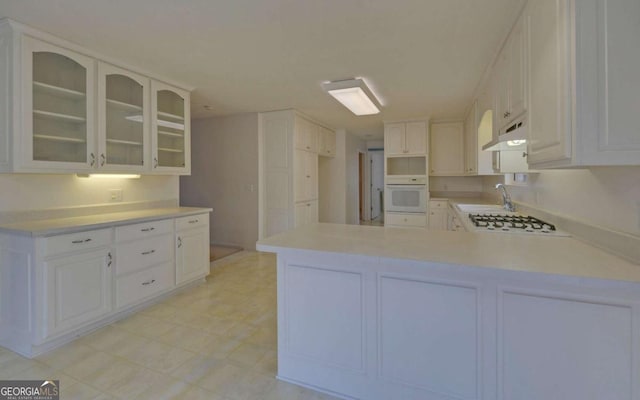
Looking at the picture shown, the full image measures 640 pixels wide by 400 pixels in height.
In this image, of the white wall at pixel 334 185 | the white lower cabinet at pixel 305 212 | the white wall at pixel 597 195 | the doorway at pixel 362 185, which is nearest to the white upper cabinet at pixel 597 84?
the white wall at pixel 597 195

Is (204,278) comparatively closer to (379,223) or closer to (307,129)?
(307,129)

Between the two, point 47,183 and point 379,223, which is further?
point 379,223

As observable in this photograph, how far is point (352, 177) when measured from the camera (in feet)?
23.7

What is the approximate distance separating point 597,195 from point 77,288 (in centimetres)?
348

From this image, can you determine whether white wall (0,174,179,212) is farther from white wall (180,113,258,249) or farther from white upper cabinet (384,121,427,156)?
white upper cabinet (384,121,427,156)

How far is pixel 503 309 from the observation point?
4.17ft

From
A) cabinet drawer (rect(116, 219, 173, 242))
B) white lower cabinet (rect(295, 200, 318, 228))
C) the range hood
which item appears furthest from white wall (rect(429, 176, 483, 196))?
cabinet drawer (rect(116, 219, 173, 242))

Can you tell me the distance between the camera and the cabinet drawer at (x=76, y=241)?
202 cm

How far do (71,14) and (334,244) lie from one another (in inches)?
93.6

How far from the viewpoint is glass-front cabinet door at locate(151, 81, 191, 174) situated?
10.2ft

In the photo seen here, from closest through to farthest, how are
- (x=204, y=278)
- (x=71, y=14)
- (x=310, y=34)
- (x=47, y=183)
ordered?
(x=71, y=14)
(x=310, y=34)
(x=47, y=183)
(x=204, y=278)

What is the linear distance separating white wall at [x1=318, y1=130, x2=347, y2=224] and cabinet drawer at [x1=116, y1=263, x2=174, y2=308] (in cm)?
398

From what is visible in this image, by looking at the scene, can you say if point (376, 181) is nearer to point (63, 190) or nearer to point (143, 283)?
point (143, 283)

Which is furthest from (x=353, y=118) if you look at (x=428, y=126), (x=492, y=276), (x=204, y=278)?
(x=492, y=276)
